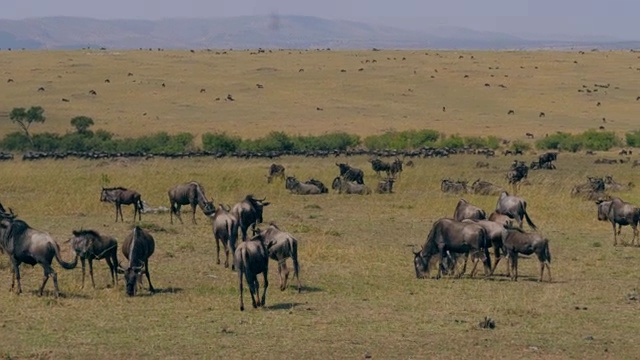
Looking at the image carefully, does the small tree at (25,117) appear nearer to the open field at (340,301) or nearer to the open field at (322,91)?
the open field at (322,91)

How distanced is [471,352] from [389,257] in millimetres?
8865

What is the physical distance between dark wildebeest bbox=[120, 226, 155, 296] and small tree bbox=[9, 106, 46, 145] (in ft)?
130

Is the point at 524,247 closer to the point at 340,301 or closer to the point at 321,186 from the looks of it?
the point at 340,301

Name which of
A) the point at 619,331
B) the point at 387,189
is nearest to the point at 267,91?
the point at 387,189

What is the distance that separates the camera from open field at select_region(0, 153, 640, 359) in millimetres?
15367

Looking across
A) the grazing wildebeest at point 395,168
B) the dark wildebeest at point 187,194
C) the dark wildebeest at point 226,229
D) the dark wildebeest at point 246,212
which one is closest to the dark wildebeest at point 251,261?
the dark wildebeest at point 226,229

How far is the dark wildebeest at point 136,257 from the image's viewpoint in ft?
62.4

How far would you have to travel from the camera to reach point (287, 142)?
53.6 meters

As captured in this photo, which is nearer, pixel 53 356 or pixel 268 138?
pixel 53 356

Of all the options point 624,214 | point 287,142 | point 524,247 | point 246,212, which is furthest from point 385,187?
point 287,142

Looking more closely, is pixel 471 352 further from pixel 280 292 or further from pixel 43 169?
pixel 43 169

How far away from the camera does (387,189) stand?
1452 inches

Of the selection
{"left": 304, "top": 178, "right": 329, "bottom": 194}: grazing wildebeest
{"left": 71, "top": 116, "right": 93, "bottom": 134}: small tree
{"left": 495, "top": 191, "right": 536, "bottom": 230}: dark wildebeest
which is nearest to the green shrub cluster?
{"left": 304, "top": 178, "right": 329, "bottom": 194}: grazing wildebeest

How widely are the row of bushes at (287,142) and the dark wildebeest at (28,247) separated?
108 feet
